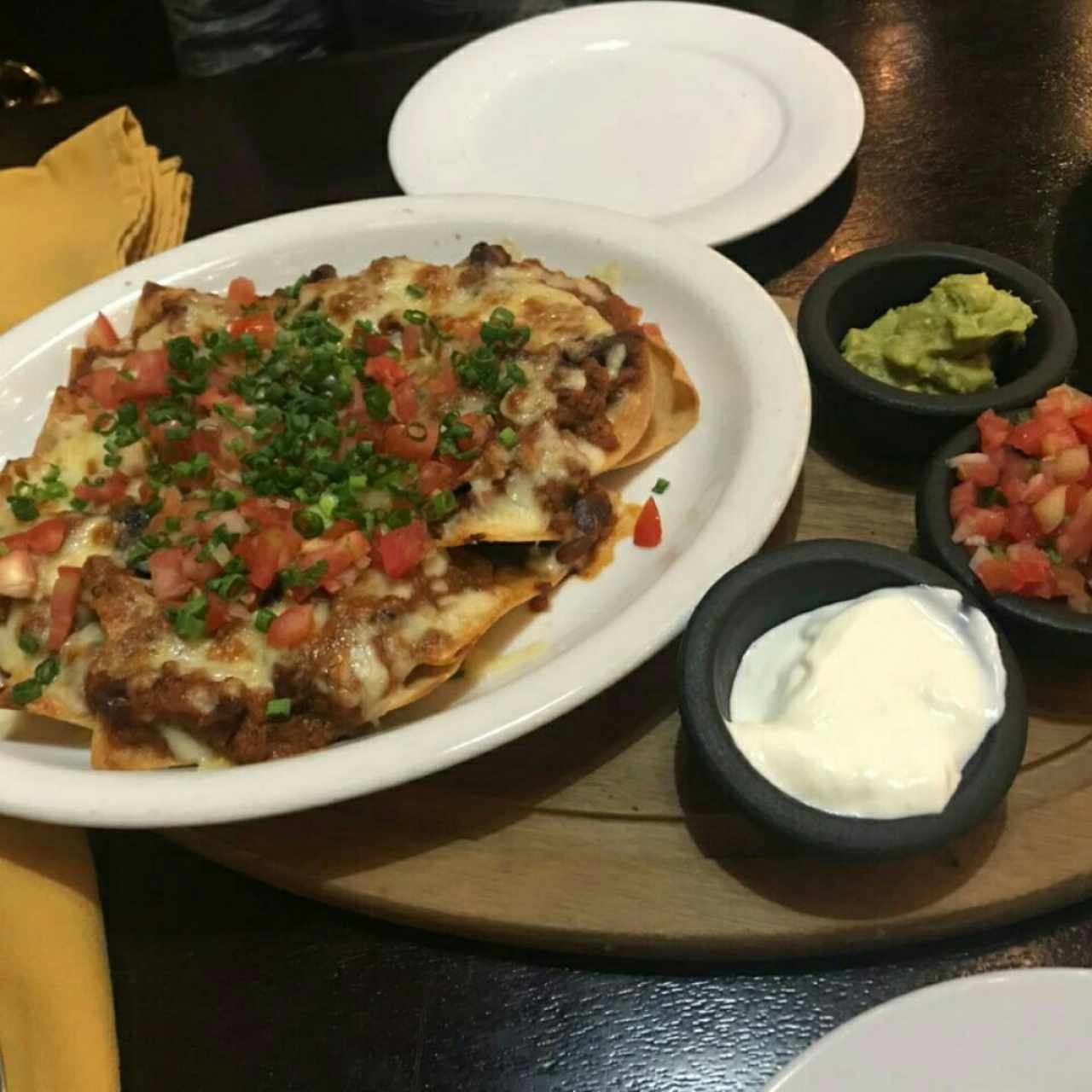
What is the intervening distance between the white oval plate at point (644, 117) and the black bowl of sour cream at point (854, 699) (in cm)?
117

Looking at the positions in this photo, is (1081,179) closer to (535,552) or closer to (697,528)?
(697,528)

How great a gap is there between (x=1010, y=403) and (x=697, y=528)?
59cm

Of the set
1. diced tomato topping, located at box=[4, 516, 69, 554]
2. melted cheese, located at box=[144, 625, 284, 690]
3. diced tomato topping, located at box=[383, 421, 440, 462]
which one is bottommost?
melted cheese, located at box=[144, 625, 284, 690]

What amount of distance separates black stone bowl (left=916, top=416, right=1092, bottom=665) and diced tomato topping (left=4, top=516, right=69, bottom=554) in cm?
Result: 148

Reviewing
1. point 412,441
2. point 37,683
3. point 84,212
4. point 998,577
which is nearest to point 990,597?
point 998,577

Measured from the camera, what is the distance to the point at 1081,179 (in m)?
2.76

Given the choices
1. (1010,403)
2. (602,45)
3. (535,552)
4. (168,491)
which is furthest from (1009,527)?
(602,45)

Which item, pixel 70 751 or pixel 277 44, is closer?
pixel 70 751

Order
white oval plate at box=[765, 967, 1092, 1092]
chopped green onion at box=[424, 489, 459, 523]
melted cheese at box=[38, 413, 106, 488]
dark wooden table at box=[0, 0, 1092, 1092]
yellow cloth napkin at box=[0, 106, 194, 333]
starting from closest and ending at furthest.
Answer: white oval plate at box=[765, 967, 1092, 1092]
dark wooden table at box=[0, 0, 1092, 1092]
chopped green onion at box=[424, 489, 459, 523]
melted cheese at box=[38, 413, 106, 488]
yellow cloth napkin at box=[0, 106, 194, 333]

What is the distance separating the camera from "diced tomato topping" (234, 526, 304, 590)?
1798mm

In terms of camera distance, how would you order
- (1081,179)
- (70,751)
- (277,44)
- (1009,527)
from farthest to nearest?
(277,44)
(1081,179)
(70,751)
(1009,527)

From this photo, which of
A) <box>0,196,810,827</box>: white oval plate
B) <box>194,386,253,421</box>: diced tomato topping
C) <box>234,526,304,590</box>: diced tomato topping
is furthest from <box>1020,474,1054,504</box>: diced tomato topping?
<box>194,386,253,421</box>: diced tomato topping

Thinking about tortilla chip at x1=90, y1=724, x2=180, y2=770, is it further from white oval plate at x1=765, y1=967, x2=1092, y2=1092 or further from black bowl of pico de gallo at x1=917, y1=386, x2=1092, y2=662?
black bowl of pico de gallo at x1=917, y1=386, x2=1092, y2=662

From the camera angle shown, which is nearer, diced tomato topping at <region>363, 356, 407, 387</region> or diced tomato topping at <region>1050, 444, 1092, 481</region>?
diced tomato topping at <region>1050, 444, 1092, 481</region>
